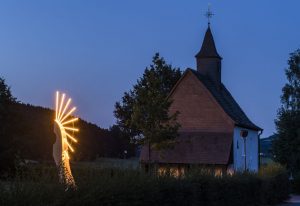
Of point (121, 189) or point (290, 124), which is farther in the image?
point (290, 124)

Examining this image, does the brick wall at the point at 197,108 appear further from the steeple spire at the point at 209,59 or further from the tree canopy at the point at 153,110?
A: the tree canopy at the point at 153,110

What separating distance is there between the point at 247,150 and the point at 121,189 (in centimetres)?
4379

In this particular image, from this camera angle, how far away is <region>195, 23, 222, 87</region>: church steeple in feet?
190

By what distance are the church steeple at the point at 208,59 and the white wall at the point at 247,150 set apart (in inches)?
236

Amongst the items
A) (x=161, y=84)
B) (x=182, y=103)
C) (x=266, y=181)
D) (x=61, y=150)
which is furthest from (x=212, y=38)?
(x=61, y=150)

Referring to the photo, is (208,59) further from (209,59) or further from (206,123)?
(206,123)

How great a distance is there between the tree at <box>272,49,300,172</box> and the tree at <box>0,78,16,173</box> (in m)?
28.4

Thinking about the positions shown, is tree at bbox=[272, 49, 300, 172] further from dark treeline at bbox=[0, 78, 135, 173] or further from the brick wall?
dark treeline at bbox=[0, 78, 135, 173]

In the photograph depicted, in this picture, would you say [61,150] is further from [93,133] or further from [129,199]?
[93,133]

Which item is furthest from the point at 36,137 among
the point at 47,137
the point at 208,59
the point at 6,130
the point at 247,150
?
the point at 247,150

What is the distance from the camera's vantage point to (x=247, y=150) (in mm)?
56812

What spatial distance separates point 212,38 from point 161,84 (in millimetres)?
19596

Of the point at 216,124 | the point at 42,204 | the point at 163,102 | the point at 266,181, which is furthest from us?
the point at 216,124

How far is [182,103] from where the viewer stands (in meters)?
54.0
